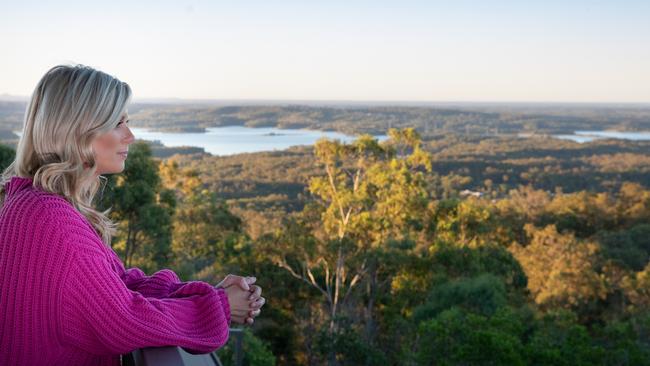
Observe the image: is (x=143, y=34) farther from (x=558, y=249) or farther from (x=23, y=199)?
(x=23, y=199)

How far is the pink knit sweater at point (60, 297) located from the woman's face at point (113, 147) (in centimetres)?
12

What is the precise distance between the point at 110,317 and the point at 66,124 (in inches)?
11.9

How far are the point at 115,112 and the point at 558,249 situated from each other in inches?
527

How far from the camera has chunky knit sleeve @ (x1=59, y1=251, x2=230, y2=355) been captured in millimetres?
815

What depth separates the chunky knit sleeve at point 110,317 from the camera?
32.1 inches

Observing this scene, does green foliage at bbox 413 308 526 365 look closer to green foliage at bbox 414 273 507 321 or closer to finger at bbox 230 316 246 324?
green foliage at bbox 414 273 507 321

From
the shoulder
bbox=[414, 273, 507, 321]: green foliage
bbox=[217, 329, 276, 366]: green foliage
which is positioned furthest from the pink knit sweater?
bbox=[414, 273, 507, 321]: green foliage

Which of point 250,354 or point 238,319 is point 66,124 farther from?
point 250,354

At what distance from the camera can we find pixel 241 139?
24.9 metres

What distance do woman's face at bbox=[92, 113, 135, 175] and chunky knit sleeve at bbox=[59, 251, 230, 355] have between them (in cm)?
21

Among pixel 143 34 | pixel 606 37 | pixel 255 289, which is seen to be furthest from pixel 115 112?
pixel 606 37

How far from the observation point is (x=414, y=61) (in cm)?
2577

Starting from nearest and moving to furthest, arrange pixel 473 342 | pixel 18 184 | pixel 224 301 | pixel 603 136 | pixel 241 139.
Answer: pixel 18 184 < pixel 224 301 < pixel 473 342 < pixel 241 139 < pixel 603 136

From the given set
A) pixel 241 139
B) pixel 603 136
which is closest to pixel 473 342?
pixel 241 139
